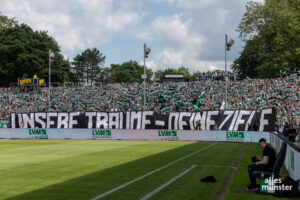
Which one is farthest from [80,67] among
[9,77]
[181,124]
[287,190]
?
[287,190]

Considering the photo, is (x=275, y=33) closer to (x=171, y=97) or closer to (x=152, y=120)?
(x=171, y=97)

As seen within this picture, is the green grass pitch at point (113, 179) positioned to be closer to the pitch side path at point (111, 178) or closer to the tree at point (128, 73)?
the pitch side path at point (111, 178)

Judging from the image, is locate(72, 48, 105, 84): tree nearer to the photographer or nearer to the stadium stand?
the stadium stand

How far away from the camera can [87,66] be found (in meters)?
155

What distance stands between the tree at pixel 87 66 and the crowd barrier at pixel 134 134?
4074 inches

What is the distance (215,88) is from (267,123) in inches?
747

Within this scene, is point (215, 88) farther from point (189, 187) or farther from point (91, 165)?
point (189, 187)

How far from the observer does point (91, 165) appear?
21.0 m

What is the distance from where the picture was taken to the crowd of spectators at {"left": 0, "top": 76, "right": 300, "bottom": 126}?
5547 centimetres

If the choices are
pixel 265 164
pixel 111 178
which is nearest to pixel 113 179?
pixel 111 178

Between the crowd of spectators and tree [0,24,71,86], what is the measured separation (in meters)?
15.6

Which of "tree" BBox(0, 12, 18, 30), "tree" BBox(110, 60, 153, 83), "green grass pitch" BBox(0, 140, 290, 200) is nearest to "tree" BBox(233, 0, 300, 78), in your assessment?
"green grass pitch" BBox(0, 140, 290, 200)

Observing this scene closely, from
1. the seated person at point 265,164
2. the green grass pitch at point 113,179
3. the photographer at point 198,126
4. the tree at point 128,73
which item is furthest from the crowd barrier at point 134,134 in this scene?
the tree at point 128,73

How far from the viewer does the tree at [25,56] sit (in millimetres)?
92875
